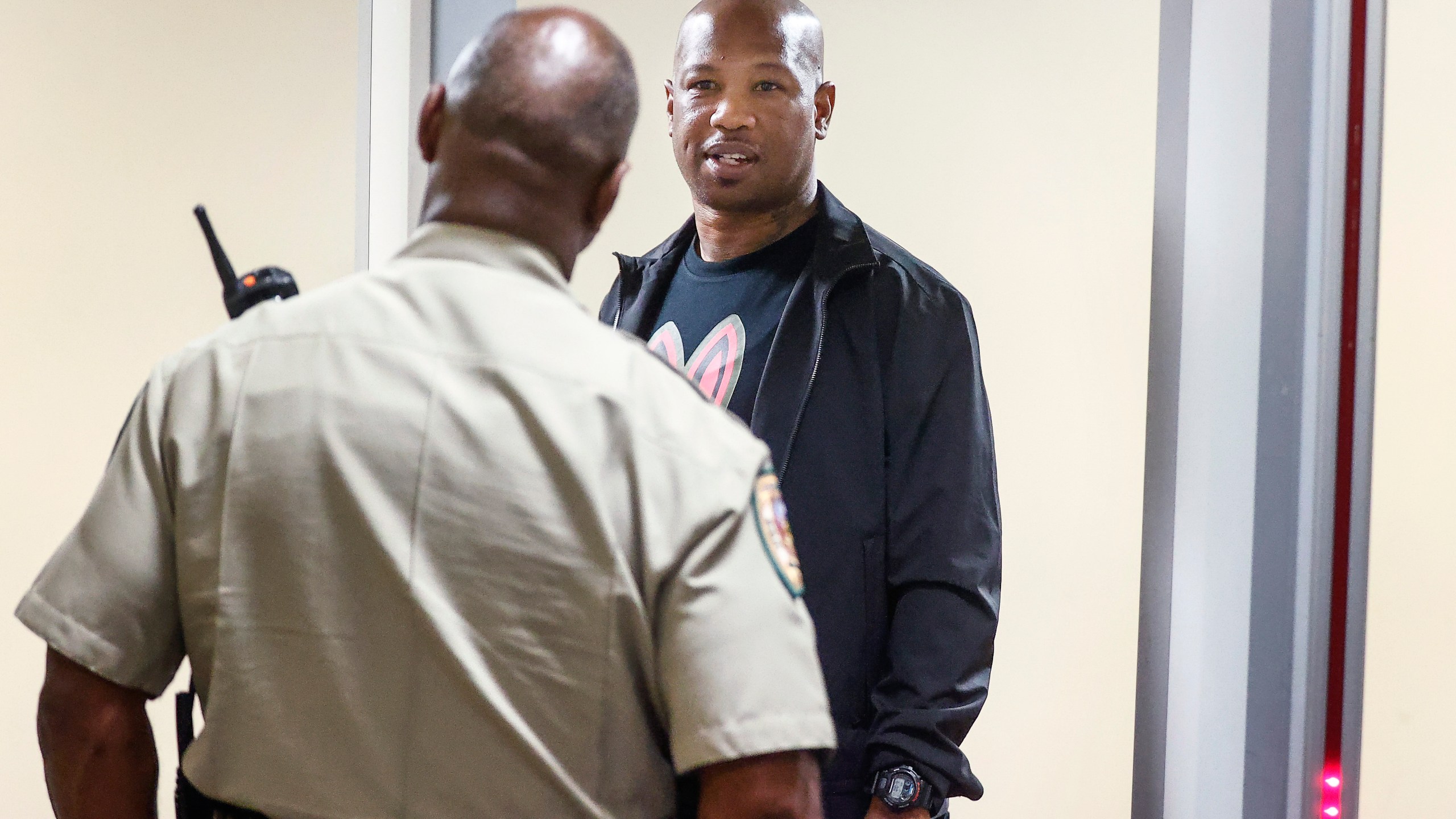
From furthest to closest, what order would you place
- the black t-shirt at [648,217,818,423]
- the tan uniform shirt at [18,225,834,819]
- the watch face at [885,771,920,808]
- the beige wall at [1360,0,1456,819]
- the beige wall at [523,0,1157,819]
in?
the beige wall at [523,0,1157,819], the beige wall at [1360,0,1456,819], the black t-shirt at [648,217,818,423], the watch face at [885,771,920,808], the tan uniform shirt at [18,225,834,819]

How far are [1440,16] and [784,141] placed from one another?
2.87 feet

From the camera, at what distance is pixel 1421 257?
149 centimetres

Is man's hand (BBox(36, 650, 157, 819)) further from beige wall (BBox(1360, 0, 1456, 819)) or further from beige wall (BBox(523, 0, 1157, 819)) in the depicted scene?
beige wall (BBox(1360, 0, 1456, 819))

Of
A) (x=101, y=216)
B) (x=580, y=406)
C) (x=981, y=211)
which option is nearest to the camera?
(x=580, y=406)

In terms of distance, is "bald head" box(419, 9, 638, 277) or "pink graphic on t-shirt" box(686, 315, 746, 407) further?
"pink graphic on t-shirt" box(686, 315, 746, 407)

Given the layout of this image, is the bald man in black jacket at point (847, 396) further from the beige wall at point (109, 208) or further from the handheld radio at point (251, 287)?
the beige wall at point (109, 208)

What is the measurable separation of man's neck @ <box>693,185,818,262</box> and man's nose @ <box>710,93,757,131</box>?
10cm

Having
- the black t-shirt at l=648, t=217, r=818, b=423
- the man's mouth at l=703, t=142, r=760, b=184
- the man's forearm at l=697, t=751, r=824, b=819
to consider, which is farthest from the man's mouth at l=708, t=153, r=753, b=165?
the man's forearm at l=697, t=751, r=824, b=819

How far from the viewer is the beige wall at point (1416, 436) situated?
1.48m

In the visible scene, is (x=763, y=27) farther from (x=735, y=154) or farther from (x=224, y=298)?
(x=224, y=298)

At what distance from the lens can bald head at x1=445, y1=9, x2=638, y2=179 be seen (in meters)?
0.75

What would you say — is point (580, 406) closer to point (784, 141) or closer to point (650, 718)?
point (650, 718)

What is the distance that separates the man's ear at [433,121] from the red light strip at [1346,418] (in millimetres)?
1241

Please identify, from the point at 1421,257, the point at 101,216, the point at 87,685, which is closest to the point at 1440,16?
the point at 1421,257
